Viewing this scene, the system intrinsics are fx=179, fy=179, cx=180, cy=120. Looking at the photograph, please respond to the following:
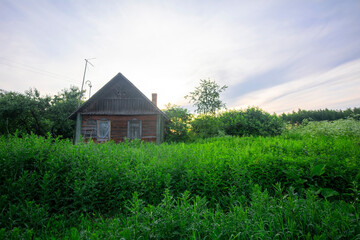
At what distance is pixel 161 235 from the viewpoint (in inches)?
91.9

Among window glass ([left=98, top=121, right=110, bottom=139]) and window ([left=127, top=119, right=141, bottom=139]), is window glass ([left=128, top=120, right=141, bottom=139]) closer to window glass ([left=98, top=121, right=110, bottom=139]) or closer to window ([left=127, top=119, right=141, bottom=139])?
window ([left=127, top=119, right=141, bottom=139])

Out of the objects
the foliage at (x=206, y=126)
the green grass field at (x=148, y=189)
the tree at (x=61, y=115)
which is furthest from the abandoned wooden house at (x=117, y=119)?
the tree at (x=61, y=115)

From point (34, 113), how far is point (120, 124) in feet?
51.3

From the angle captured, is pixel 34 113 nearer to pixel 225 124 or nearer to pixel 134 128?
pixel 134 128

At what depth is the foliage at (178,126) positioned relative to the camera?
55.0ft

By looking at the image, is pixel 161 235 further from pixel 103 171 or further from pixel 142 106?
pixel 142 106

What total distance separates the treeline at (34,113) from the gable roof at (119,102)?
23.7 feet

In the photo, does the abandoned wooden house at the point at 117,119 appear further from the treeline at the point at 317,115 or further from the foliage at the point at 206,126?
the treeline at the point at 317,115

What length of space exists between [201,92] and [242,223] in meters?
15.1

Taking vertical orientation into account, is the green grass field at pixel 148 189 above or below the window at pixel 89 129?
below

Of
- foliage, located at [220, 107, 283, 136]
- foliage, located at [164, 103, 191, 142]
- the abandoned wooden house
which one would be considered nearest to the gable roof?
the abandoned wooden house

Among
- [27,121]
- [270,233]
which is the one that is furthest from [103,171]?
[27,121]

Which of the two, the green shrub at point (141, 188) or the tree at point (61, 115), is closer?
the green shrub at point (141, 188)

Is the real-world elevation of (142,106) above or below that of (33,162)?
above
